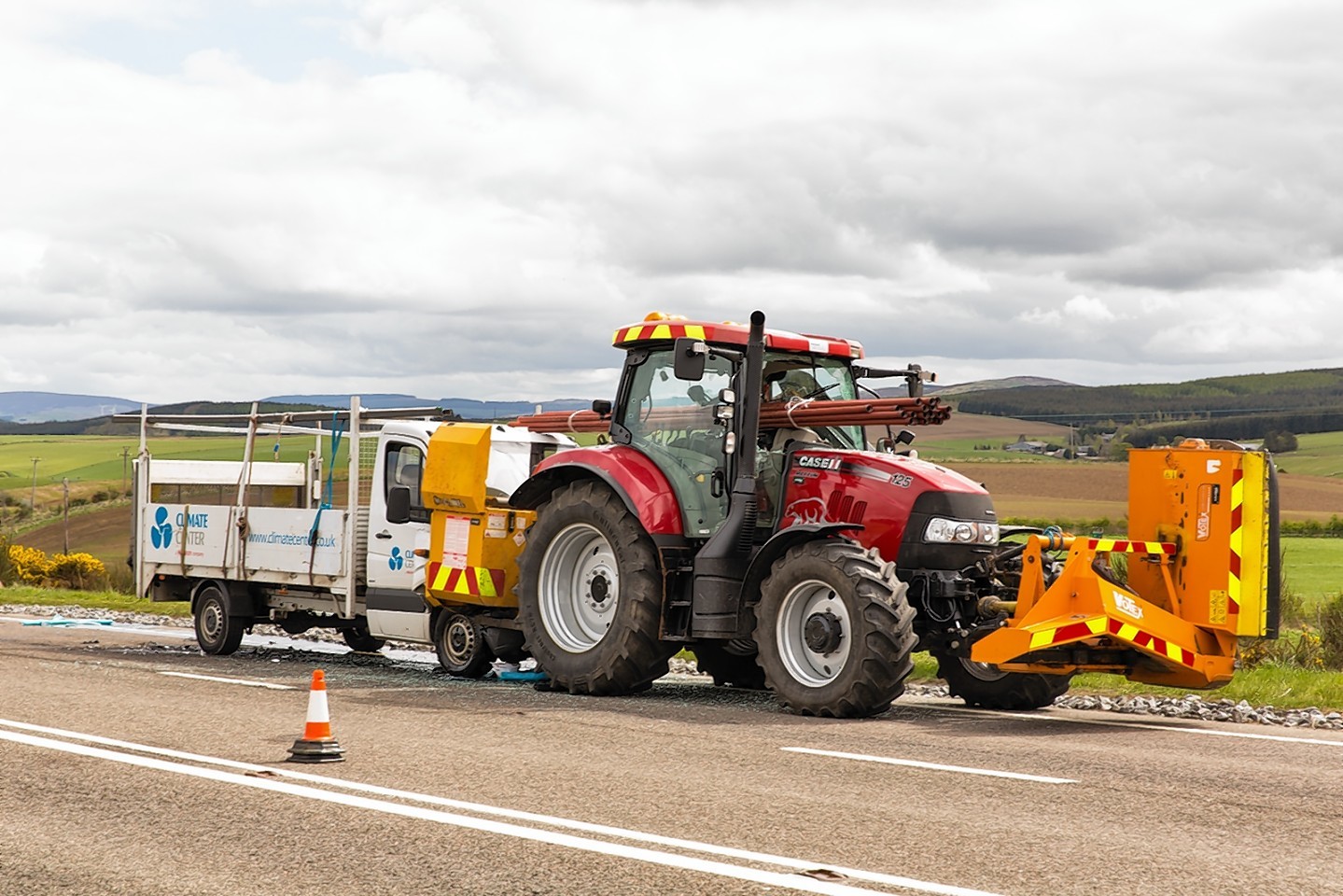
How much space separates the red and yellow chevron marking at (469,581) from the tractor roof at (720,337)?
2407 mm

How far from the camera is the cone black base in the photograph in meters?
8.45

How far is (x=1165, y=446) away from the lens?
1116 centimetres

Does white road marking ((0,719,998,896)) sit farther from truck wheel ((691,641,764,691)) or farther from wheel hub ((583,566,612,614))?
truck wheel ((691,641,764,691))

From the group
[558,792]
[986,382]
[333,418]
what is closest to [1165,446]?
[558,792]

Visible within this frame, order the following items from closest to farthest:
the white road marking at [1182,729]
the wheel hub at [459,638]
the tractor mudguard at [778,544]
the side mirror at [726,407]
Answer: the white road marking at [1182,729], the tractor mudguard at [778,544], the side mirror at [726,407], the wheel hub at [459,638]

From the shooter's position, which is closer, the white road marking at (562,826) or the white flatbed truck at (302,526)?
the white road marking at (562,826)

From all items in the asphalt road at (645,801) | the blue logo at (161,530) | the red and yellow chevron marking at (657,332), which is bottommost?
the asphalt road at (645,801)

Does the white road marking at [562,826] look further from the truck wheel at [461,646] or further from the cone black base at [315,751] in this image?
the truck wheel at [461,646]

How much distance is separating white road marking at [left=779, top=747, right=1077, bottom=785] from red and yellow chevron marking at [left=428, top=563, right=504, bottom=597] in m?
5.31

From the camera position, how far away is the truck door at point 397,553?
14922 millimetres

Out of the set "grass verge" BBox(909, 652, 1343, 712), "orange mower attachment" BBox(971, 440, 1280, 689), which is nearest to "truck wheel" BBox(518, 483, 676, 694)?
"orange mower attachment" BBox(971, 440, 1280, 689)

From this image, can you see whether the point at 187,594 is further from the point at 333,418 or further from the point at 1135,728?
the point at 1135,728

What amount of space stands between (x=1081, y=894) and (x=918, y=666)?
965 centimetres

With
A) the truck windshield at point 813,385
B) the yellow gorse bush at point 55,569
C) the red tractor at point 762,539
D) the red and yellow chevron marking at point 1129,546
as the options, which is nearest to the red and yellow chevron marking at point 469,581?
the red tractor at point 762,539
